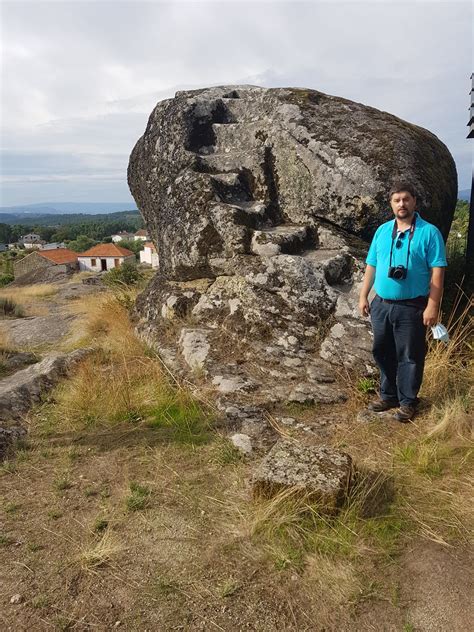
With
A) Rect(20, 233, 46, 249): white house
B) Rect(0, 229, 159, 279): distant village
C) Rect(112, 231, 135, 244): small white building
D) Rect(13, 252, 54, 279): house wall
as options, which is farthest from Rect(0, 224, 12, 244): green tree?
Rect(13, 252, 54, 279): house wall

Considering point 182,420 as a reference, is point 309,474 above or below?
above

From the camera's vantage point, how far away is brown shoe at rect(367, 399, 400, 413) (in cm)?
446

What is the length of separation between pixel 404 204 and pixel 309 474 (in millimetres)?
2326

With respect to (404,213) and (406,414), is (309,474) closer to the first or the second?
(406,414)

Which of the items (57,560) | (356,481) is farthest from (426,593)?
(57,560)

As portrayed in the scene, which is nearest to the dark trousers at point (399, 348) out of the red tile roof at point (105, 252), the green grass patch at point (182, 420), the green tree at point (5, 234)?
the green grass patch at point (182, 420)

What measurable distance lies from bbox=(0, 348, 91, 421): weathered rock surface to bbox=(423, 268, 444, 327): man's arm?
4.29 meters

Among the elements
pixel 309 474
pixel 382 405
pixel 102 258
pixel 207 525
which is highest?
pixel 309 474

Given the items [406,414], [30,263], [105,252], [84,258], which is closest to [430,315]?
[406,414]

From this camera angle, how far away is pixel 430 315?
386 cm

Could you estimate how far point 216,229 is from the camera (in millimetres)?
6219

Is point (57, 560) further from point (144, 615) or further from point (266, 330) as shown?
point (266, 330)

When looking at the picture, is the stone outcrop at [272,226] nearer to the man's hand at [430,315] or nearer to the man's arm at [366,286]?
the man's arm at [366,286]

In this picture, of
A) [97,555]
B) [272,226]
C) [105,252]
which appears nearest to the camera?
[97,555]
